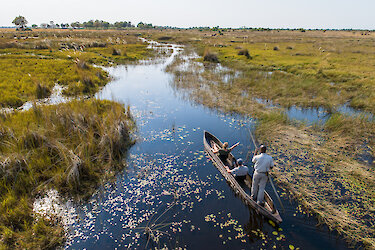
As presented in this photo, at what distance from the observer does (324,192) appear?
33.2 ft

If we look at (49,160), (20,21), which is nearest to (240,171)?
(49,160)

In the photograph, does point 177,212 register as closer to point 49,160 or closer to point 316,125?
point 49,160

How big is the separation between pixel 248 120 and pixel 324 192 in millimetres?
8983

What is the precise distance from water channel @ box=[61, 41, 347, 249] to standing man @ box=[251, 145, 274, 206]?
103cm

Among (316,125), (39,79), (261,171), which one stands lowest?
(316,125)

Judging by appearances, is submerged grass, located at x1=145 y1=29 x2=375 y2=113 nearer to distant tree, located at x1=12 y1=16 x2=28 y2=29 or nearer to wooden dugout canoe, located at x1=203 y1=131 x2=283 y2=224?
wooden dugout canoe, located at x1=203 y1=131 x2=283 y2=224

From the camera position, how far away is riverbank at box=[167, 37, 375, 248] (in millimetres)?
8812

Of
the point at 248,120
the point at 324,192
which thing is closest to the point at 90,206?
the point at 324,192

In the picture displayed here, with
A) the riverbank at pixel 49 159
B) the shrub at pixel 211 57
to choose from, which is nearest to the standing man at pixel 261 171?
the riverbank at pixel 49 159

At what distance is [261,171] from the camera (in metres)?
8.47

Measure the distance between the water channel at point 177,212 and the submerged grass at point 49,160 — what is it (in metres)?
0.94

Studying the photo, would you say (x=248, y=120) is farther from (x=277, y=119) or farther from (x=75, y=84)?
(x=75, y=84)

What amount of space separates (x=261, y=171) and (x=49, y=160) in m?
10.9

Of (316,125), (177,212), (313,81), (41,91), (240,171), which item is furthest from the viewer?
(313,81)
